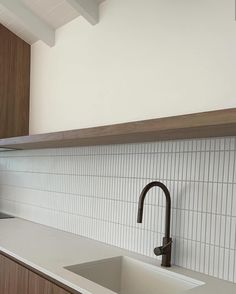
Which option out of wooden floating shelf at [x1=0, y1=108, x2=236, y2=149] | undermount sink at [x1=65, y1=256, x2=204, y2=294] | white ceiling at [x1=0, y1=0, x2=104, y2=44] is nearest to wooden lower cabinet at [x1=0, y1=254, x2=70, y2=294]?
undermount sink at [x1=65, y1=256, x2=204, y2=294]

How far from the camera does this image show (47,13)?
2.32 metres

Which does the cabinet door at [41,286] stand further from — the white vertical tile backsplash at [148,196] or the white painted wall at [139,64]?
the white painted wall at [139,64]

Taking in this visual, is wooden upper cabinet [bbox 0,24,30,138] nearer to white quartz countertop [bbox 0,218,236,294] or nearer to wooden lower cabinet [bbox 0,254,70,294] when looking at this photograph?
white quartz countertop [bbox 0,218,236,294]

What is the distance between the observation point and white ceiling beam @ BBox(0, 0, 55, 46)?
2291 millimetres

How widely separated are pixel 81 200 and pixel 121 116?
635 millimetres

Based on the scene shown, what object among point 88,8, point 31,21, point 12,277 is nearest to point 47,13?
point 31,21

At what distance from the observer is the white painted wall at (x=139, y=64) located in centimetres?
139

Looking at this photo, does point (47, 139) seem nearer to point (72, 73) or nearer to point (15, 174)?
point (72, 73)

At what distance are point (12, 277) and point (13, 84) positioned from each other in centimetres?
156

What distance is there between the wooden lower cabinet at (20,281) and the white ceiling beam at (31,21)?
1560 mm

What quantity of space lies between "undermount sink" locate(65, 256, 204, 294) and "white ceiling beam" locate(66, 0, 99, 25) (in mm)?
1424

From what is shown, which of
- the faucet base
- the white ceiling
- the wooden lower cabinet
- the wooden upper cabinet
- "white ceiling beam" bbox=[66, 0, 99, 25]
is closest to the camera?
the wooden lower cabinet

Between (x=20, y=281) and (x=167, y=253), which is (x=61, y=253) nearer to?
(x=20, y=281)

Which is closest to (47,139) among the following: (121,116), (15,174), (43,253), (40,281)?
(121,116)
